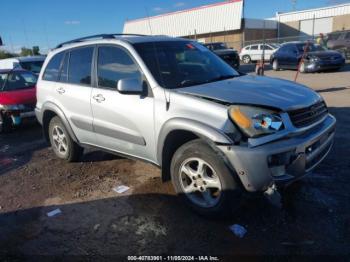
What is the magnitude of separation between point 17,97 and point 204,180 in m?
6.41

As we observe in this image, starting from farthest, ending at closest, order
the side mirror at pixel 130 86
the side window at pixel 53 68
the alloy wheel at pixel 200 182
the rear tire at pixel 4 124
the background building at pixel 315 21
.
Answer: the background building at pixel 315 21 → the rear tire at pixel 4 124 → the side window at pixel 53 68 → the side mirror at pixel 130 86 → the alloy wheel at pixel 200 182

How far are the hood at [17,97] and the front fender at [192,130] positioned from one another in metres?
5.68

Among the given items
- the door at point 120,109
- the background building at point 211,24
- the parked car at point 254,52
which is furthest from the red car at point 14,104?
the background building at point 211,24

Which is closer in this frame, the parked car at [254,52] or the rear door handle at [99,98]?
the rear door handle at [99,98]

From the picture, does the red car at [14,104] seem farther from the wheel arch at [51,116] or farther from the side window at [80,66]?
the side window at [80,66]

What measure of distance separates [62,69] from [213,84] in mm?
2695

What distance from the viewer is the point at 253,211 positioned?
3.80 m

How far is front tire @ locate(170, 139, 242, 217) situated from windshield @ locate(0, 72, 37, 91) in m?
6.82

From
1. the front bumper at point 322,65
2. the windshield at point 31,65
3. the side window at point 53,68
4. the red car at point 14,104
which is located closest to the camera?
the side window at point 53,68

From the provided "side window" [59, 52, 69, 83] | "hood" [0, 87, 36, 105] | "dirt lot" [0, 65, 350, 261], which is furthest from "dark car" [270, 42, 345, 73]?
"side window" [59, 52, 69, 83]

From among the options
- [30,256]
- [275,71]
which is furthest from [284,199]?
[275,71]

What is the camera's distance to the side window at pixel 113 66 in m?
4.26

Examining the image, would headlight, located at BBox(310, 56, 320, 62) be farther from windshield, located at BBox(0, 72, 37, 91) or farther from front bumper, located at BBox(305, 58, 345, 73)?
windshield, located at BBox(0, 72, 37, 91)

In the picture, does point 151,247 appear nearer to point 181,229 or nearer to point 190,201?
point 181,229
